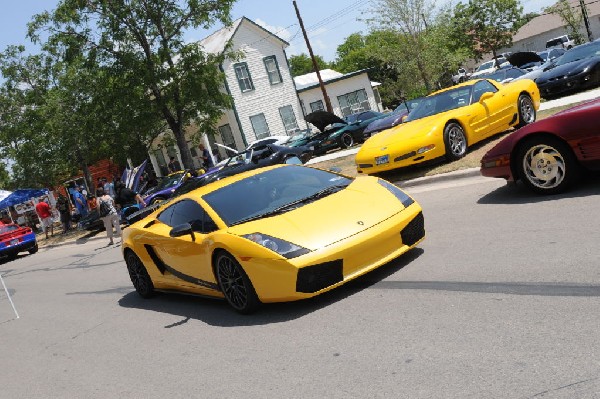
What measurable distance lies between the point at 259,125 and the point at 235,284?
3640cm

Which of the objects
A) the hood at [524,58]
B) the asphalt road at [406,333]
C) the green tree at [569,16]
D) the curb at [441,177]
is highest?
the green tree at [569,16]

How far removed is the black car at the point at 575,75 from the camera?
57.0 feet

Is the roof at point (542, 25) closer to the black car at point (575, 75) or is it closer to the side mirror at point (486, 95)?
the black car at point (575, 75)

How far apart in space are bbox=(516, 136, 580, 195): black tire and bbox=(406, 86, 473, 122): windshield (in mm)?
5038

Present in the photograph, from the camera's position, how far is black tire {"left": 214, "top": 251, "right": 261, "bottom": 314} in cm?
573

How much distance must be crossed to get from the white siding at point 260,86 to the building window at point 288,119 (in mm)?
242

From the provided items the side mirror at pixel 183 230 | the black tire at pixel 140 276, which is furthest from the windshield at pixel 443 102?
the side mirror at pixel 183 230

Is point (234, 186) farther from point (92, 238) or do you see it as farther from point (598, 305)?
point (92, 238)

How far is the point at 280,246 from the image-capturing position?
17.7 feet

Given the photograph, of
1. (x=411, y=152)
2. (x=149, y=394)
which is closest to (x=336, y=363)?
(x=149, y=394)

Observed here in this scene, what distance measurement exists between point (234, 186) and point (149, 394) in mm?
2573

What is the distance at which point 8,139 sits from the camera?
34.8 metres

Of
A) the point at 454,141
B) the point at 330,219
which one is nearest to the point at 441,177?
the point at 454,141

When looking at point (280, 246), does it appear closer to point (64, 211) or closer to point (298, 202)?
point (298, 202)
